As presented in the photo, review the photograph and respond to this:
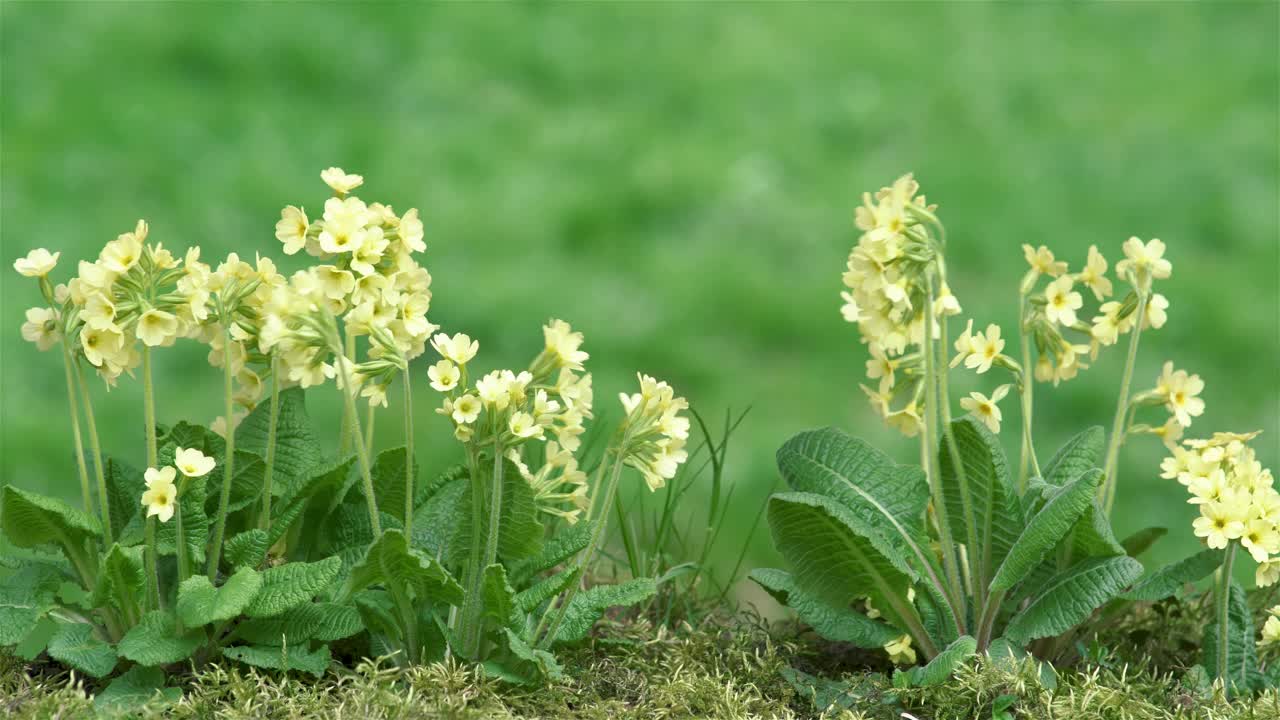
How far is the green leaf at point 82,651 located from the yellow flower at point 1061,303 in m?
1.78

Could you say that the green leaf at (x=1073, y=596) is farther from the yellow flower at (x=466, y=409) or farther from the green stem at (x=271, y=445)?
the green stem at (x=271, y=445)

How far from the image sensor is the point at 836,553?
255 centimetres

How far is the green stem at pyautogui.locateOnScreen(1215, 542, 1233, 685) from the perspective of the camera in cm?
251

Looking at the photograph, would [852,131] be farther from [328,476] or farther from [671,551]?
[328,476]

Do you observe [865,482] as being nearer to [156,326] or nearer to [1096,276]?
[1096,276]

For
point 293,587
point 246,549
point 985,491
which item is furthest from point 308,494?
point 985,491

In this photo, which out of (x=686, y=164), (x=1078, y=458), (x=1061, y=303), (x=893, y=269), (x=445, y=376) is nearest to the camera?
(x=445, y=376)

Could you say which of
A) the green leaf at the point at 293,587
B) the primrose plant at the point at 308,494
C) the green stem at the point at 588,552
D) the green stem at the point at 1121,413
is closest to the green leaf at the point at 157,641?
the primrose plant at the point at 308,494

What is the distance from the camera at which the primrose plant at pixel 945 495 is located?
2.48 metres

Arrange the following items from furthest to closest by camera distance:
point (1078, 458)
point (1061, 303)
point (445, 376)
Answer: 1. point (1078, 458)
2. point (1061, 303)
3. point (445, 376)

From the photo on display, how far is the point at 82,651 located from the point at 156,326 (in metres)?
0.59

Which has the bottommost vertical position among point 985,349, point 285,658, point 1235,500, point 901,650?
point 285,658

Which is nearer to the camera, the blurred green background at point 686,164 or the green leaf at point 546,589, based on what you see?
the green leaf at point 546,589

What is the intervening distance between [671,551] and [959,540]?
835 mm
